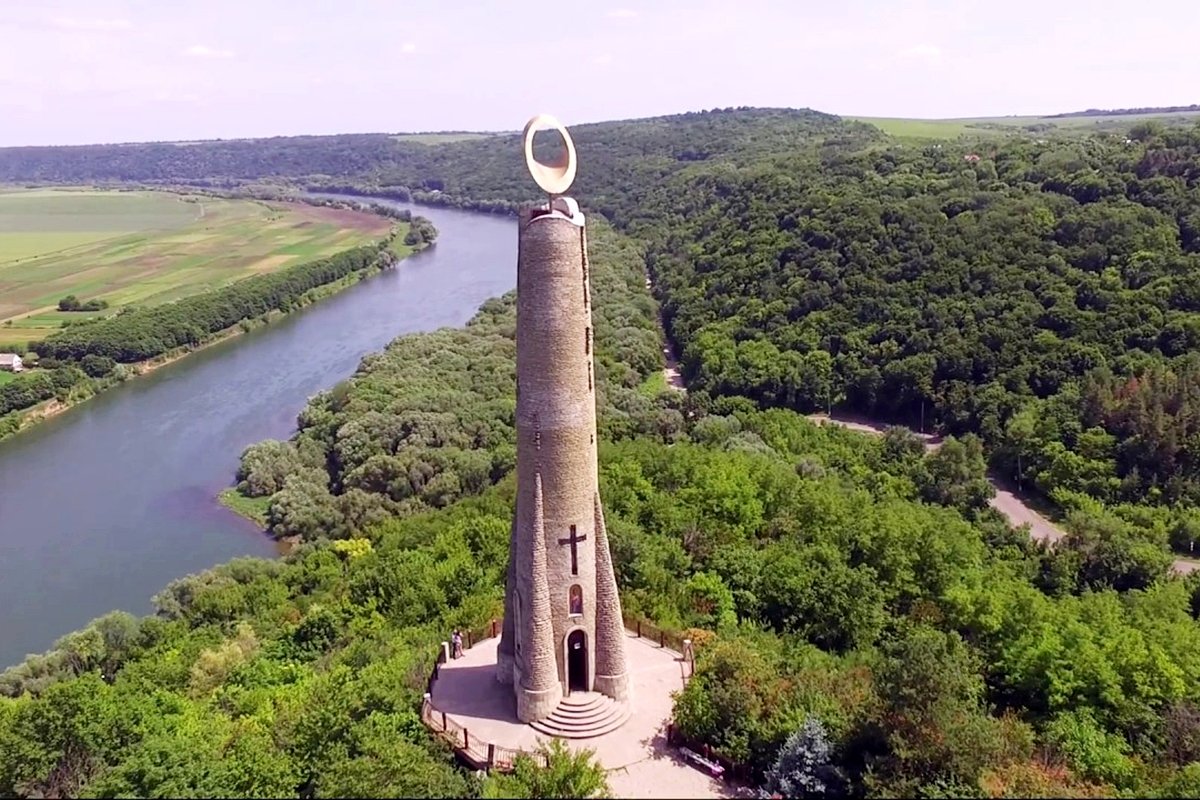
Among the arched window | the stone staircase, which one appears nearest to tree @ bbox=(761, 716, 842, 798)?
the stone staircase

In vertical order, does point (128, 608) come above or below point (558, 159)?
below

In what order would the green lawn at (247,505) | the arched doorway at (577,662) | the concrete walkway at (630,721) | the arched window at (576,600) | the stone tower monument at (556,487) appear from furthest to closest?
the green lawn at (247,505), the arched doorway at (577,662), the arched window at (576,600), the concrete walkway at (630,721), the stone tower monument at (556,487)

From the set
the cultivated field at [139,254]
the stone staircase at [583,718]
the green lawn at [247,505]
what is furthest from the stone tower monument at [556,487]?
the cultivated field at [139,254]

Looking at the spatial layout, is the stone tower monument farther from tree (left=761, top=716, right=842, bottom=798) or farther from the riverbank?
the riverbank

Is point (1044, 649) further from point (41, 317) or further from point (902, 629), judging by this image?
point (41, 317)

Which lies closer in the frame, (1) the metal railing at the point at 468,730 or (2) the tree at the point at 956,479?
(1) the metal railing at the point at 468,730

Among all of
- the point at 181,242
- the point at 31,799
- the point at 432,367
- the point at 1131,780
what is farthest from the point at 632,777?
the point at 181,242

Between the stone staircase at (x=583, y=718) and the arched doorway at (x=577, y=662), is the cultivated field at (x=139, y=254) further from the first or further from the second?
the stone staircase at (x=583, y=718)
